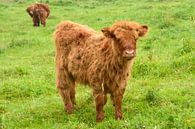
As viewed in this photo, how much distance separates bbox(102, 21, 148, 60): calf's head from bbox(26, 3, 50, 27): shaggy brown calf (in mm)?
18499

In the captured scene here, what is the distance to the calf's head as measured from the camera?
7.50 metres

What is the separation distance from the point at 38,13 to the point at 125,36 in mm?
20172

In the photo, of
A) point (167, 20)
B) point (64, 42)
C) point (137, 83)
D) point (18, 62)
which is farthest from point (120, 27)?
point (167, 20)

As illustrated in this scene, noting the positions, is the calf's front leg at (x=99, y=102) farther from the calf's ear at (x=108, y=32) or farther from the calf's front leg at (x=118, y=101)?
the calf's ear at (x=108, y=32)

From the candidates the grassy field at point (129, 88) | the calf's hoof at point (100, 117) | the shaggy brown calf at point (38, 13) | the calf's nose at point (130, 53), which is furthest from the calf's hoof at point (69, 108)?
the shaggy brown calf at point (38, 13)

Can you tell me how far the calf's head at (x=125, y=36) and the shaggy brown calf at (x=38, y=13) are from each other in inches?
728

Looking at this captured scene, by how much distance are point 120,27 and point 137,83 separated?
11.2 feet

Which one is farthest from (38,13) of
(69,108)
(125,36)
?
(125,36)

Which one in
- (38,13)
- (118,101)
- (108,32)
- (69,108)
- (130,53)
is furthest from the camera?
(38,13)

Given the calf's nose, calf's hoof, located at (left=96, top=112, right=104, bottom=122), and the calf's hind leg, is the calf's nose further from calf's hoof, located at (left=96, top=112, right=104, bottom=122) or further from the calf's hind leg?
the calf's hind leg

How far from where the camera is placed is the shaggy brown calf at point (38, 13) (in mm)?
26344

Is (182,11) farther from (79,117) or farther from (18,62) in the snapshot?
(79,117)

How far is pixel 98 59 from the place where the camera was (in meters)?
8.31

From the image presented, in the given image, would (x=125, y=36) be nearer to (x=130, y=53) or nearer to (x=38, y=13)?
(x=130, y=53)
